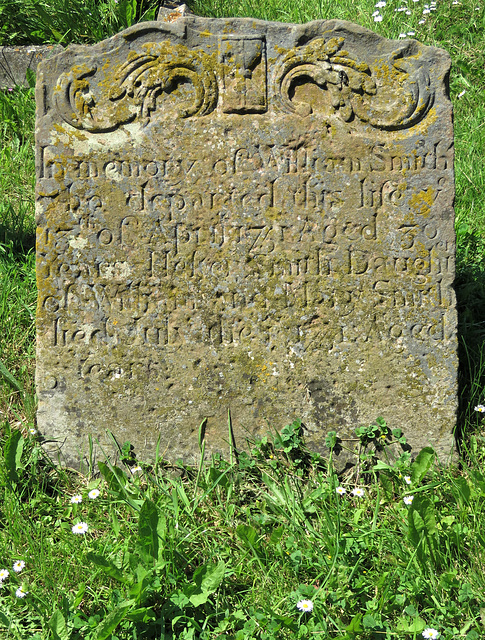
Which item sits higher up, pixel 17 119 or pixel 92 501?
pixel 17 119

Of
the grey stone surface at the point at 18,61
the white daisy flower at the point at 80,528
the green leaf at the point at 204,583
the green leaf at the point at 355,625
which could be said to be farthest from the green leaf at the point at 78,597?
the grey stone surface at the point at 18,61

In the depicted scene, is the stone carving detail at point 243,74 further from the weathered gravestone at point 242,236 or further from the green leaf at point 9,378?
the green leaf at point 9,378

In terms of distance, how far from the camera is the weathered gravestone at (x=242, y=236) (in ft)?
8.40

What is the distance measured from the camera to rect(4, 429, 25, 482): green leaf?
96.4 inches

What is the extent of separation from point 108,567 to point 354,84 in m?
2.11

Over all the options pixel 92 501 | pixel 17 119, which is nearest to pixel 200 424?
pixel 92 501

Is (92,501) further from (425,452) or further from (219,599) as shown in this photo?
(425,452)

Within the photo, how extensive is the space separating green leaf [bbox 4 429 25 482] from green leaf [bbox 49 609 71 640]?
78cm

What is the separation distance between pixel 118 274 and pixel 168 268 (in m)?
0.22

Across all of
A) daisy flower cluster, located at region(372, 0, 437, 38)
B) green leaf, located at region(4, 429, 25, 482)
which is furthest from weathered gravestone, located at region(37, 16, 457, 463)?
daisy flower cluster, located at region(372, 0, 437, 38)

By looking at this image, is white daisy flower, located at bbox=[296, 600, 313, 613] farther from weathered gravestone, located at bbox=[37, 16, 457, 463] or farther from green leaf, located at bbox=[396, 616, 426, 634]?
weathered gravestone, located at bbox=[37, 16, 457, 463]

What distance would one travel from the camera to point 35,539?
2273 millimetres

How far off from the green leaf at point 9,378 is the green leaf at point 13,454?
0.45 m

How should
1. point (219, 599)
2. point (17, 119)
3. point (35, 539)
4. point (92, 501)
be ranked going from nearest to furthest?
point (219, 599) → point (35, 539) → point (92, 501) → point (17, 119)
